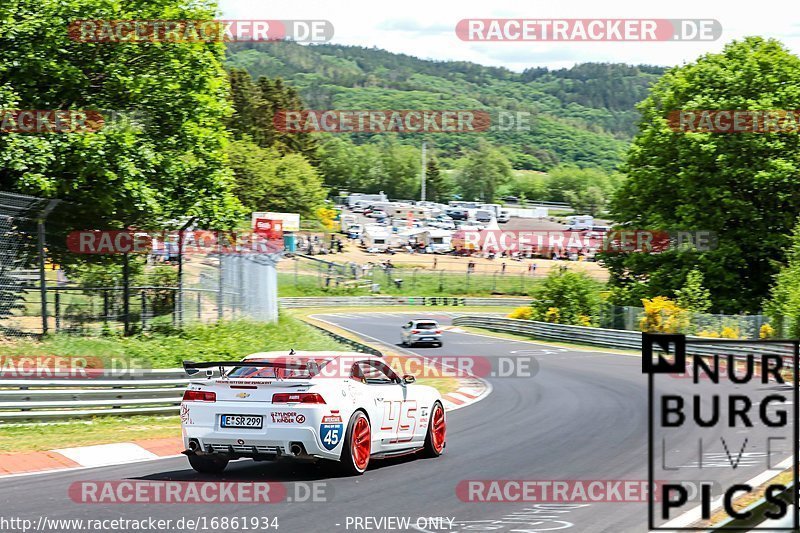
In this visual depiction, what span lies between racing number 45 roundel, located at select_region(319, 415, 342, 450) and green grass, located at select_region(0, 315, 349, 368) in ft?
34.1

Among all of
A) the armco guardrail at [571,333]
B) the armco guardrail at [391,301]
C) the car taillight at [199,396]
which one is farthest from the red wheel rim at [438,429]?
the armco guardrail at [391,301]

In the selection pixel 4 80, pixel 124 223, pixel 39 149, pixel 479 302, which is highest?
pixel 4 80

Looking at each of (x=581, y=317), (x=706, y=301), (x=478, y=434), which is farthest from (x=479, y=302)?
(x=478, y=434)

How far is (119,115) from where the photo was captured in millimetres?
24031

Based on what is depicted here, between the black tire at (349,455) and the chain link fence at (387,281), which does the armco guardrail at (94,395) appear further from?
the chain link fence at (387,281)

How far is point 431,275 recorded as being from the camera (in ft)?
301

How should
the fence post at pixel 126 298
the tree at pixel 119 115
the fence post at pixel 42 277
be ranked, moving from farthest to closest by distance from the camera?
the fence post at pixel 126 298, the tree at pixel 119 115, the fence post at pixel 42 277

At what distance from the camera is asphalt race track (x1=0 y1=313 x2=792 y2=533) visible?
8938mm

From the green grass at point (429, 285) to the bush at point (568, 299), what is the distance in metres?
33.8

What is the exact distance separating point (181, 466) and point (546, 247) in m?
105

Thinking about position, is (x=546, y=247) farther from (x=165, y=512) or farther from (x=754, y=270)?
(x=165, y=512)

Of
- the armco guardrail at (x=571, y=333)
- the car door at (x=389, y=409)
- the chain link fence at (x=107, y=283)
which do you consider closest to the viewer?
the car door at (x=389, y=409)

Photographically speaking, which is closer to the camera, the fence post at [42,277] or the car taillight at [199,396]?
the car taillight at [199,396]

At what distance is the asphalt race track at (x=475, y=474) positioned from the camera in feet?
29.3
